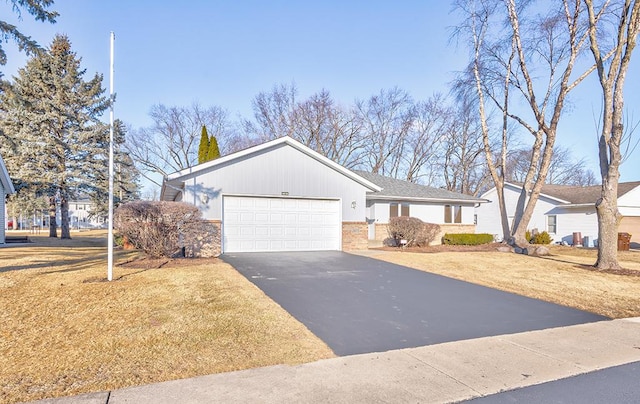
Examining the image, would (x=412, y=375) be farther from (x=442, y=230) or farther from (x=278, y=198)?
(x=442, y=230)

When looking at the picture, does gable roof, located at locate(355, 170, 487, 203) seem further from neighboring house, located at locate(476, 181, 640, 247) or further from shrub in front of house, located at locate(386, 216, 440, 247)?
neighboring house, located at locate(476, 181, 640, 247)

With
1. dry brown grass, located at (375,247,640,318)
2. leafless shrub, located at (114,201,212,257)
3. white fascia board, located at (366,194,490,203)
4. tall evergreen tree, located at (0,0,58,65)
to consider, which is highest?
tall evergreen tree, located at (0,0,58,65)

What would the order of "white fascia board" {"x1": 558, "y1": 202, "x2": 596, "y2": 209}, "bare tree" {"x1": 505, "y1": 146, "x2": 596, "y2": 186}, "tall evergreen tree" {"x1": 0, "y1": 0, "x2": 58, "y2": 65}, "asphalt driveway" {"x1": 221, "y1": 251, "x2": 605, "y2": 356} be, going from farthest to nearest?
"bare tree" {"x1": 505, "y1": 146, "x2": 596, "y2": 186}
"white fascia board" {"x1": 558, "y1": 202, "x2": 596, "y2": 209}
"tall evergreen tree" {"x1": 0, "y1": 0, "x2": 58, "y2": 65}
"asphalt driveway" {"x1": 221, "y1": 251, "x2": 605, "y2": 356}

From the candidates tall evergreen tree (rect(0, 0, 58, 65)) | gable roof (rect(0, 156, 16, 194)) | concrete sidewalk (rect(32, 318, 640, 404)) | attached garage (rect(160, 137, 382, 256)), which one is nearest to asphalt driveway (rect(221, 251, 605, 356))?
concrete sidewalk (rect(32, 318, 640, 404))

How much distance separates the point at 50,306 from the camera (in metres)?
5.89

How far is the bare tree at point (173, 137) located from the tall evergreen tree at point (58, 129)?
453 inches

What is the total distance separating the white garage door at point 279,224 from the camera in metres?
13.3

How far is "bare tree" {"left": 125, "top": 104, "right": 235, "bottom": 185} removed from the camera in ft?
115

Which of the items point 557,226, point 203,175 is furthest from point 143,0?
point 557,226

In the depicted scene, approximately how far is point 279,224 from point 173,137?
26.4 m

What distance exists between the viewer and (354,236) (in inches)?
598

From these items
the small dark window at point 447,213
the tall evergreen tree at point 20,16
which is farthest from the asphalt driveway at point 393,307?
the small dark window at point 447,213

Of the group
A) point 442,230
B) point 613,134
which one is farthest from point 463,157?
point 613,134

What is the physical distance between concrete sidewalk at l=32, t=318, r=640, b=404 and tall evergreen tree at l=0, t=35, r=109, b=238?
72.9ft
